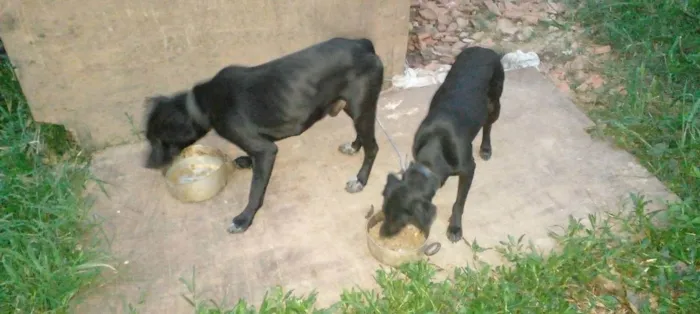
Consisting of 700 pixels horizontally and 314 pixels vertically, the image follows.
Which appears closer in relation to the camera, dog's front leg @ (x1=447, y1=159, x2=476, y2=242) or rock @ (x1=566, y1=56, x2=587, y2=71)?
dog's front leg @ (x1=447, y1=159, x2=476, y2=242)

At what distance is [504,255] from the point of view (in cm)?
368

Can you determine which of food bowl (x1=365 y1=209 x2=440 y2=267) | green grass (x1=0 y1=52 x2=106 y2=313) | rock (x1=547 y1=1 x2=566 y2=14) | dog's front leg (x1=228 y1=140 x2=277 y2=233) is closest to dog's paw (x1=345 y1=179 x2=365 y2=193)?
food bowl (x1=365 y1=209 x2=440 y2=267)

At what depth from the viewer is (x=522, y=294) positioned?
3.40 m

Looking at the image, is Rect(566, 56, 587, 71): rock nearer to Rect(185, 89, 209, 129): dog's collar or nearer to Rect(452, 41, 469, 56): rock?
Rect(452, 41, 469, 56): rock

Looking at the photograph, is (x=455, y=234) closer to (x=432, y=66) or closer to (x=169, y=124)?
(x=169, y=124)

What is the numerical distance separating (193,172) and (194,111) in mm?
750

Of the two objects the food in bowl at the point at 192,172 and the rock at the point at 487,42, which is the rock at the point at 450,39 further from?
the food in bowl at the point at 192,172

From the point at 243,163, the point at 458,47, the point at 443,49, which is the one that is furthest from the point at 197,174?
the point at 458,47

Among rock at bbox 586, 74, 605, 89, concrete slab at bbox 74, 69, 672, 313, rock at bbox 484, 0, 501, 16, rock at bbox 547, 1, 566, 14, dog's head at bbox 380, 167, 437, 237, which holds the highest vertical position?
dog's head at bbox 380, 167, 437, 237

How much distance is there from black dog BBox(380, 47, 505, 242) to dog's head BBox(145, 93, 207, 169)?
54.0 inches

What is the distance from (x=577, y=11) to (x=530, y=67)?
143 centimetres

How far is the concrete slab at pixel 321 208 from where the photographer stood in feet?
11.9

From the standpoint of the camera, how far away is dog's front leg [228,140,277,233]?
3.84 metres

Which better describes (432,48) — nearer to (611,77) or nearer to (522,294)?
(611,77)
